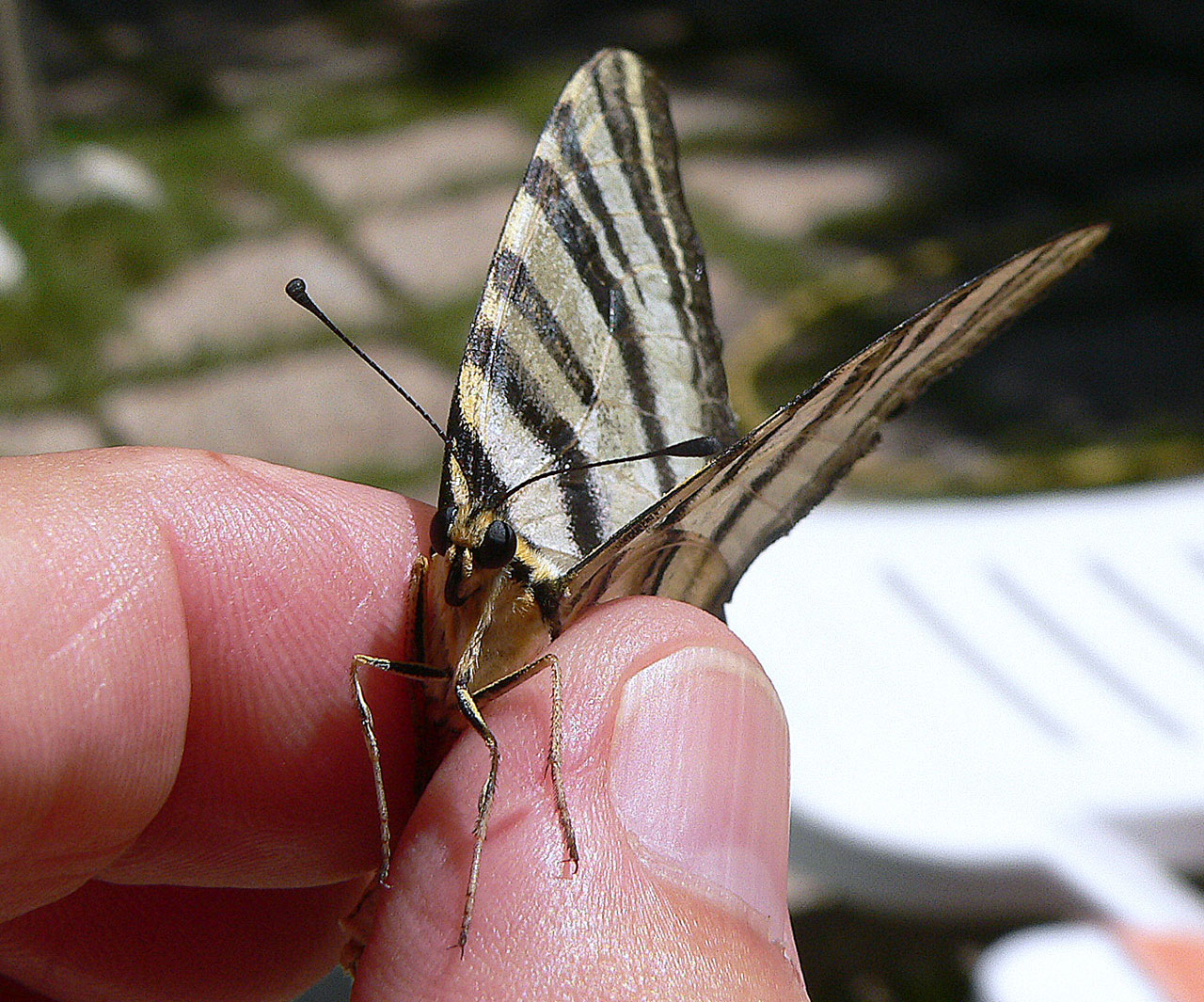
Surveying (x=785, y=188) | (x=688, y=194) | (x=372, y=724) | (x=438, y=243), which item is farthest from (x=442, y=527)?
(x=785, y=188)

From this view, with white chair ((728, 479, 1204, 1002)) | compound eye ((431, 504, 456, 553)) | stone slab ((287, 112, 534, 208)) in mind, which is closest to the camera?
compound eye ((431, 504, 456, 553))

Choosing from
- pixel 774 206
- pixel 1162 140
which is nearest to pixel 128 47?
pixel 774 206

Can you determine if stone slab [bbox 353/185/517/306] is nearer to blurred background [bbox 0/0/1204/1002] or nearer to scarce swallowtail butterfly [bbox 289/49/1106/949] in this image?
blurred background [bbox 0/0/1204/1002]

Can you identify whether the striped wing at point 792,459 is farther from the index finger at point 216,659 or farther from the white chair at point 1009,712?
the white chair at point 1009,712

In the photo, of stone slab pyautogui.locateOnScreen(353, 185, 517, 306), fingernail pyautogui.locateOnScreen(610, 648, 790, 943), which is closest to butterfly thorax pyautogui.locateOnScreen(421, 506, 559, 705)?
fingernail pyautogui.locateOnScreen(610, 648, 790, 943)

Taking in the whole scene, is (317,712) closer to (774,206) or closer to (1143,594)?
(1143,594)

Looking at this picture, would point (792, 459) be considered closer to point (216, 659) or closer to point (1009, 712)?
point (216, 659)
